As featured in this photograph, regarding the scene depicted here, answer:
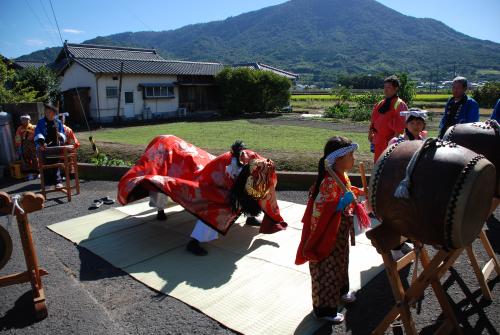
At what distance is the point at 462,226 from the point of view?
88.4 inches

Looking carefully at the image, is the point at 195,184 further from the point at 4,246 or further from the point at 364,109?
the point at 364,109

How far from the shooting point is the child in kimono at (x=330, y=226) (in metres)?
3.02

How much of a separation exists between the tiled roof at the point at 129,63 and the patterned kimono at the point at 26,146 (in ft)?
44.1

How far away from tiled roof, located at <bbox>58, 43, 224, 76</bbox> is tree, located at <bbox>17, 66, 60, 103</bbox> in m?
2.14

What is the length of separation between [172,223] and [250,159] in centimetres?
179

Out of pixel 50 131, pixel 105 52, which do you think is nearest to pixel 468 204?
pixel 50 131

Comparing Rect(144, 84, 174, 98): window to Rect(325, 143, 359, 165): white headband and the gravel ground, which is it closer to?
the gravel ground

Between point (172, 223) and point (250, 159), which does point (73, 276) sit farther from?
point (250, 159)

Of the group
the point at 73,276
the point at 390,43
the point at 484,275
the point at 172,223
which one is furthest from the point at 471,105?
the point at 390,43

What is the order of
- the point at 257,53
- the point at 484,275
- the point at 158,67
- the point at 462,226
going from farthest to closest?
1. the point at 257,53
2. the point at 158,67
3. the point at 484,275
4. the point at 462,226

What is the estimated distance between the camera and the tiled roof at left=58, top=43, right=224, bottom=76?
22.5 m

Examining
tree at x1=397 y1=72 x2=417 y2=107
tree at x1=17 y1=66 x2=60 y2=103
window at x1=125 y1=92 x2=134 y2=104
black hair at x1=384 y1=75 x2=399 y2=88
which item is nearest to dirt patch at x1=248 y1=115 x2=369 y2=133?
tree at x1=397 y1=72 x2=417 y2=107

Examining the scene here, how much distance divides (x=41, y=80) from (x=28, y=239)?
62.6 ft

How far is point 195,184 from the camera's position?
4734mm
